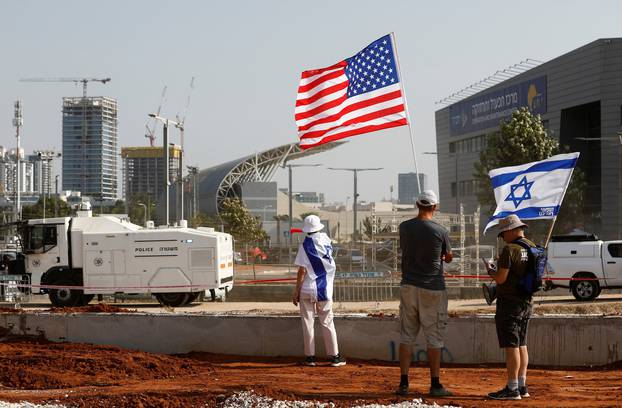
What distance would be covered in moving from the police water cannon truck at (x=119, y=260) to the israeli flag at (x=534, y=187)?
552 inches

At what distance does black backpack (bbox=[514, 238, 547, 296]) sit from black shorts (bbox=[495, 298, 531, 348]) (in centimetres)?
14

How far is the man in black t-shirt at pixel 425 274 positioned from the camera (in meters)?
8.48

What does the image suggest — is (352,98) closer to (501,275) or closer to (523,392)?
(501,275)

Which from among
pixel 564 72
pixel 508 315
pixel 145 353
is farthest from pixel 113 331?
pixel 564 72

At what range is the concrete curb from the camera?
10.8 m

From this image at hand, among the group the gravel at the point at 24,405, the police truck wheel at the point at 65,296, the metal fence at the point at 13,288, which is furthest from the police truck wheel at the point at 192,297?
the gravel at the point at 24,405

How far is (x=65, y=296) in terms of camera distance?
2502 centimetres

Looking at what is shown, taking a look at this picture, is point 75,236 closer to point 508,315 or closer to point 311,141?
point 311,141

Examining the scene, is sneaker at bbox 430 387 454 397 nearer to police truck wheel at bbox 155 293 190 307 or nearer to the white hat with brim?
the white hat with brim

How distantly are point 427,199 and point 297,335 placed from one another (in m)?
3.58

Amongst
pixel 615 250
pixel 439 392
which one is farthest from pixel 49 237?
pixel 439 392

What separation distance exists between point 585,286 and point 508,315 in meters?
17.9

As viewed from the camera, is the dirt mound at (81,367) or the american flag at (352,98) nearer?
the dirt mound at (81,367)

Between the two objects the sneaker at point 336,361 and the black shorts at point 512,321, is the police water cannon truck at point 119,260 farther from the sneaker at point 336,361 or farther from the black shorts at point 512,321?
the black shorts at point 512,321
